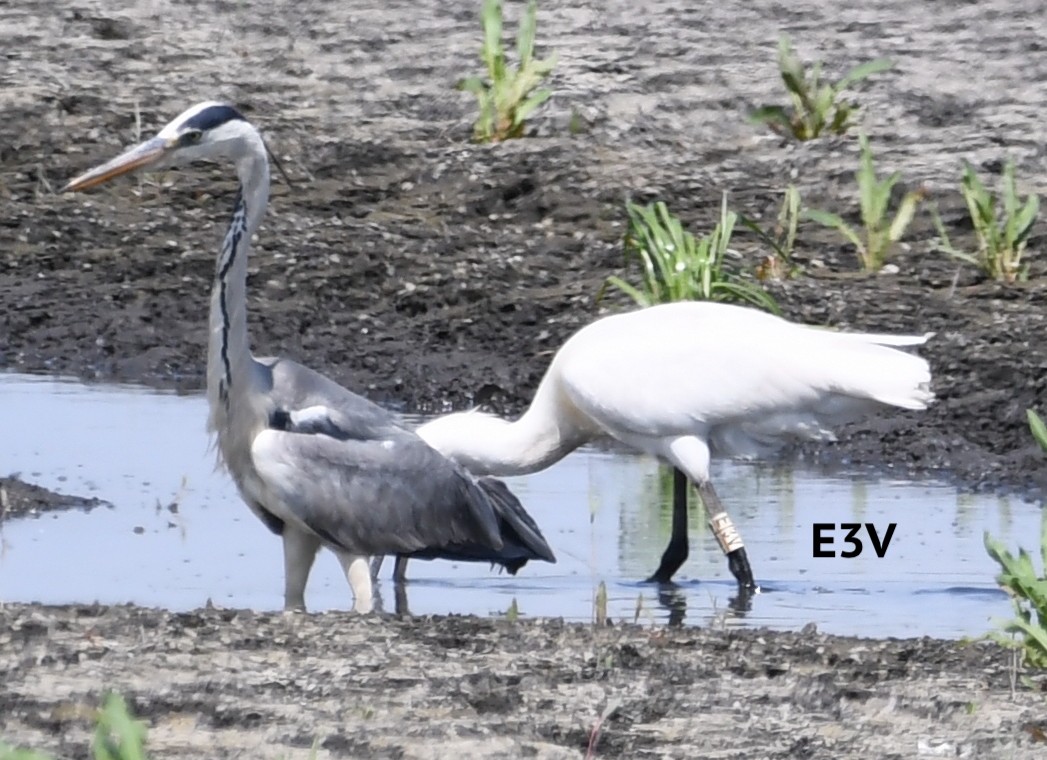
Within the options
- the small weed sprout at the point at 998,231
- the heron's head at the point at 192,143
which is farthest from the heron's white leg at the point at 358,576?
the small weed sprout at the point at 998,231

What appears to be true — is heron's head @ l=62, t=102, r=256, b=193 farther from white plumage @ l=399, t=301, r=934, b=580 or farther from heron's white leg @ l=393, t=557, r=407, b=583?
heron's white leg @ l=393, t=557, r=407, b=583

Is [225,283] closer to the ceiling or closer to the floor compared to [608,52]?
closer to the floor

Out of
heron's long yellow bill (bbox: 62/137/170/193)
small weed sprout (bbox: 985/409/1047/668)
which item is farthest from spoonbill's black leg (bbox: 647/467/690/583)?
small weed sprout (bbox: 985/409/1047/668)

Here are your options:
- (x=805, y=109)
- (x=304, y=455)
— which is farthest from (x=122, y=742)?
(x=805, y=109)

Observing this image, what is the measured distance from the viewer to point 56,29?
14.7m

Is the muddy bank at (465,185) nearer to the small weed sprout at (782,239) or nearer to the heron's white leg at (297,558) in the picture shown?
the small weed sprout at (782,239)

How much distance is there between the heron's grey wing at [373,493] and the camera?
675cm

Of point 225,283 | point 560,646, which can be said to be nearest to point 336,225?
point 225,283

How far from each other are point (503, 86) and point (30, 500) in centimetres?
546

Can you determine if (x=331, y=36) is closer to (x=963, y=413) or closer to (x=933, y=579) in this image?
(x=963, y=413)

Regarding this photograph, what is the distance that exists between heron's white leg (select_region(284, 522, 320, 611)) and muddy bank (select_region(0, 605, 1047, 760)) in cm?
141

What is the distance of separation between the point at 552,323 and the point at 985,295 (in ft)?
6.26

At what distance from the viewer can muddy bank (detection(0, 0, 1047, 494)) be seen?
10.3m

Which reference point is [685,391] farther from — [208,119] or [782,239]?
[782,239]
